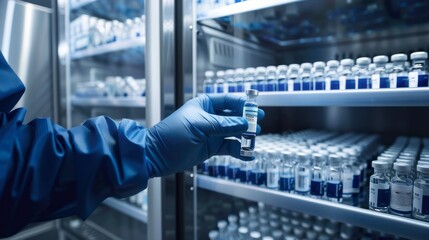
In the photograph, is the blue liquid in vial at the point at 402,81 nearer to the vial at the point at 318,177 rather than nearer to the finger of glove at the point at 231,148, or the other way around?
the vial at the point at 318,177

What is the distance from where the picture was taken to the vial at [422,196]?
2.23 feet

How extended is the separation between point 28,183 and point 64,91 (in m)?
1.09

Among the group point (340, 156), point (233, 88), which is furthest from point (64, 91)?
point (340, 156)

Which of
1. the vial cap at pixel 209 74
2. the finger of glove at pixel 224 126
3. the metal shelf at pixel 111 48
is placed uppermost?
the metal shelf at pixel 111 48

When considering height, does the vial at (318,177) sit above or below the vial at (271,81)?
below

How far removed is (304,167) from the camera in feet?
3.04

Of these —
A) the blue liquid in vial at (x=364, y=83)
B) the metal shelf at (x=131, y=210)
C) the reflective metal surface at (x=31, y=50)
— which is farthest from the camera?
the reflective metal surface at (x=31, y=50)

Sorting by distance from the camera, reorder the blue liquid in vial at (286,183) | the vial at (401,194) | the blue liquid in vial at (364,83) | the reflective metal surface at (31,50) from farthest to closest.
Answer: the reflective metal surface at (31,50) < the blue liquid in vial at (286,183) < the blue liquid in vial at (364,83) < the vial at (401,194)

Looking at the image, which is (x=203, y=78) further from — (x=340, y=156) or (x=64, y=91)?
(x=64, y=91)

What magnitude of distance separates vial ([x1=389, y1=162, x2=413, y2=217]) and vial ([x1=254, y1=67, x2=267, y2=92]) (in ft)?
1.70

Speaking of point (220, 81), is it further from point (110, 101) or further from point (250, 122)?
point (110, 101)

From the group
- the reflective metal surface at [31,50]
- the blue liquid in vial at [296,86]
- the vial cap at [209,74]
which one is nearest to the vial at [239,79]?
the vial cap at [209,74]

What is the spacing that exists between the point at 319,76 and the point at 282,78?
138mm

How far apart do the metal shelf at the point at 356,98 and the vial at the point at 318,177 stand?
24cm
